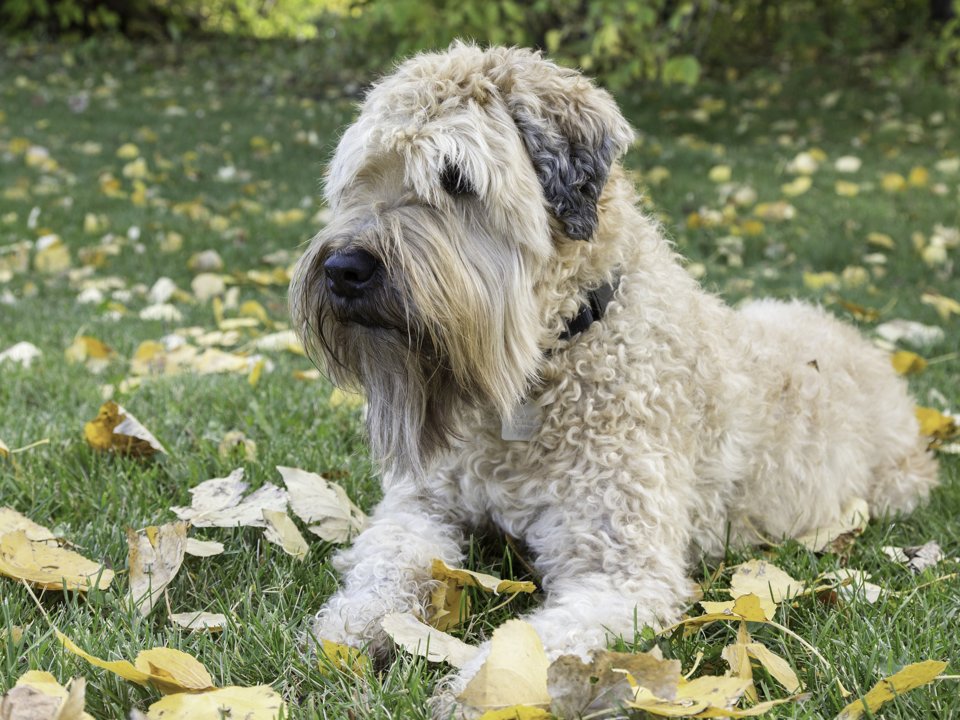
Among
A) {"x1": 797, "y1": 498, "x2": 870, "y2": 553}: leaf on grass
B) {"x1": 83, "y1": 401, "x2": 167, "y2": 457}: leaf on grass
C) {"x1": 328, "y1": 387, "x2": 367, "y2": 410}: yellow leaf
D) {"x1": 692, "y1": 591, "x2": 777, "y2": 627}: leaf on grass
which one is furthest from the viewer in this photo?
{"x1": 328, "y1": 387, "x2": 367, "y2": 410}: yellow leaf

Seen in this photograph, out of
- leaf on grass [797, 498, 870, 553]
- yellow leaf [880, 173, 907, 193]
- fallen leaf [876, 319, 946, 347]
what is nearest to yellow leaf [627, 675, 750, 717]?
leaf on grass [797, 498, 870, 553]

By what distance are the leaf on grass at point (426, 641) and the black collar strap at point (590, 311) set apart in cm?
99

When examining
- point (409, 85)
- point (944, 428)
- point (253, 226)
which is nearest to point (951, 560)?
point (944, 428)

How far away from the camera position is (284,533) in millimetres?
2984

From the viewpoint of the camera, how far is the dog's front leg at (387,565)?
2580mm

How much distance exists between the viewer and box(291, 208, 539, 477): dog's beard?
2650 mm

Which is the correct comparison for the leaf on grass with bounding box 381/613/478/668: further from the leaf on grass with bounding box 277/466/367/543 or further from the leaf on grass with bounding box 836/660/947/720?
the leaf on grass with bounding box 836/660/947/720

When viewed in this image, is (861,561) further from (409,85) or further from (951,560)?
(409,85)

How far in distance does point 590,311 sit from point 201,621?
1.43 meters

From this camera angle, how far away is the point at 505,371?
278cm

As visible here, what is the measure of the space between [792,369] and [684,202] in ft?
17.7

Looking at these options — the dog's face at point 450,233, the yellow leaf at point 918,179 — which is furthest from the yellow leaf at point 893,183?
the dog's face at point 450,233

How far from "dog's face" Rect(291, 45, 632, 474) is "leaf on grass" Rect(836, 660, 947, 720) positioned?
3.94 ft

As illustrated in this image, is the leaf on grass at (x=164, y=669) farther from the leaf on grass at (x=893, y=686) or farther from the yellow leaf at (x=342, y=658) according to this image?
the leaf on grass at (x=893, y=686)
